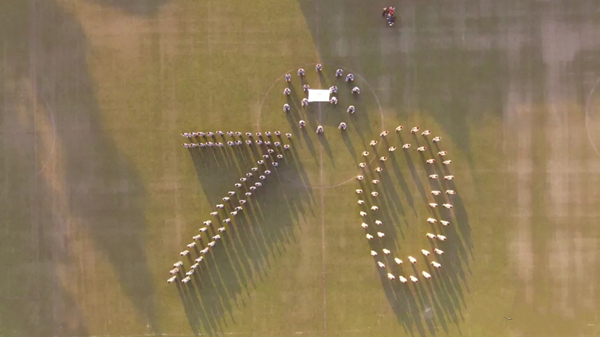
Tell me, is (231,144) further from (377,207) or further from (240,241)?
(377,207)

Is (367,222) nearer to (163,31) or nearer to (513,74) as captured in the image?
(513,74)

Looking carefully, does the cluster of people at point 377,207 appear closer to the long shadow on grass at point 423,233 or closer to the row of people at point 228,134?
the long shadow on grass at point 423,233

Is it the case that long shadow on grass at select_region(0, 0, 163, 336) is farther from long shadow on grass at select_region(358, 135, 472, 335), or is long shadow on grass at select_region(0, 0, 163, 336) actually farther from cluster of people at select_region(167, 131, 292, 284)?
long shadow on grass at select_region(358, 135, 472, 335)

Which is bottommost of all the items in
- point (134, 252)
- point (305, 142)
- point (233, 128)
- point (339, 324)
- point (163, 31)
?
point (339, 324)

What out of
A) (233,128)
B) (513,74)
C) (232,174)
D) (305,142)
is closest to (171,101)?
(233,128)

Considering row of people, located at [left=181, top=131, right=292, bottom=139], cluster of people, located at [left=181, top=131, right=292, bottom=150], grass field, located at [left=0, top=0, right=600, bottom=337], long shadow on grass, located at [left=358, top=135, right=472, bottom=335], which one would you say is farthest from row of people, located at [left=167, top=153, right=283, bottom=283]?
long shadow on grass, located at [left=358, top=135, right=472, bottom=335]
